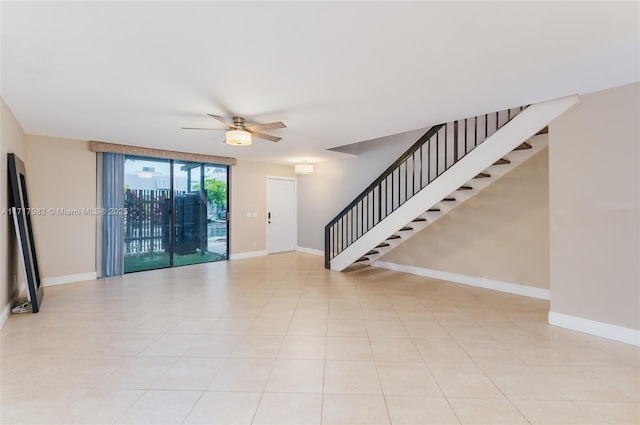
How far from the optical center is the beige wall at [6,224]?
3.54 metres

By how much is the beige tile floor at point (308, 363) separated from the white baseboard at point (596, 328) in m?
0.12

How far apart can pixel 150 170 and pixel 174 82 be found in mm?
4119

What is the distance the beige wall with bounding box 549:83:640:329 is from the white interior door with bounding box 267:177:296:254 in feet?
21.3

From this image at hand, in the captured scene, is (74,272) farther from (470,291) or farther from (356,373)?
(470,291)

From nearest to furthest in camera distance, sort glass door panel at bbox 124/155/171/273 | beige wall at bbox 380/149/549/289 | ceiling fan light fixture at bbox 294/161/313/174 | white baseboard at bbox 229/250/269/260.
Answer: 1. beige wall at bbox 380/149/549/289
2. glass door panel at bbox 124/155/171/273
3. ceiling fan light fixture at bbox 294/161/313/174
4. white baseboard at bbox 229/250/269/260

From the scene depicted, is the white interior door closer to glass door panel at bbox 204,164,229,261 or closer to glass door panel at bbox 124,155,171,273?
glass door panel at bbox 204,164,229,261

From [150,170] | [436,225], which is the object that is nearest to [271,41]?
[436,225]

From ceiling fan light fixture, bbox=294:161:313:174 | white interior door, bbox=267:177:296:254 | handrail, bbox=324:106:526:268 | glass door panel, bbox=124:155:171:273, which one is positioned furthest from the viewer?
white interior door, bbox=267:177:296:254

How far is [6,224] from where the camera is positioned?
378cm

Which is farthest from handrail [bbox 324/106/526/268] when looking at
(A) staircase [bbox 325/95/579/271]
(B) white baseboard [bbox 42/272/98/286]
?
(B) white baseboard [bbox 42/272/98/286]

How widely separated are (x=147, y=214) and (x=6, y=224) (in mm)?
2580

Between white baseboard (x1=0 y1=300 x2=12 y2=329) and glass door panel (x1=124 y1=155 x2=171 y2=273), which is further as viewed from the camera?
glass door panel (x1=124 y1=155 x2=171 y2=273)

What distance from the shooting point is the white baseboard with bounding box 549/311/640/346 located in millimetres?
2954

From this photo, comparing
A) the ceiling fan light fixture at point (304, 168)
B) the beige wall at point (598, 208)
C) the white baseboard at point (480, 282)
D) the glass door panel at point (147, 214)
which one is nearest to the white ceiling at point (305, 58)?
the beige wall at point (598, 208)
